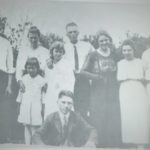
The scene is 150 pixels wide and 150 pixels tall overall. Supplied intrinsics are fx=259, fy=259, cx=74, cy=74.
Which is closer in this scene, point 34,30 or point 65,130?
point 65,130

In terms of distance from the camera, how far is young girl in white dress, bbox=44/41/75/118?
1578mm

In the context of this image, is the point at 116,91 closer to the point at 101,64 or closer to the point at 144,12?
the point at 101,64

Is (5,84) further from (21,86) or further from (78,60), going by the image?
(78,60)

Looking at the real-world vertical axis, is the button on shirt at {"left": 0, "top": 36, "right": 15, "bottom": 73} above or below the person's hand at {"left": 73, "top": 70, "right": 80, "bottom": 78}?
above

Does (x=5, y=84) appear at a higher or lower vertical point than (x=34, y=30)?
lower

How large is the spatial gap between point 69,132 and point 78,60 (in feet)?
1.46

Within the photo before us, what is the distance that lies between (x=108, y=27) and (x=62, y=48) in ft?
1.07

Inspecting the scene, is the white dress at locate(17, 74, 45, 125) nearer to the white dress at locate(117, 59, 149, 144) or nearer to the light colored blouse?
the light colored blouse

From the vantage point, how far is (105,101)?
1577 millimetres

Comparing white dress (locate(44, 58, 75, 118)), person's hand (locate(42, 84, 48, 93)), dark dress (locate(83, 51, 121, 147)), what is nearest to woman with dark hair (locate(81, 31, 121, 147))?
dark dress (locate(83, 51, 121, 147))

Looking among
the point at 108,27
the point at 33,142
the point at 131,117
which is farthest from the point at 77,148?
the point at 108,27

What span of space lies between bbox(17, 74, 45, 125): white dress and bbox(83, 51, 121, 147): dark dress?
0.31m

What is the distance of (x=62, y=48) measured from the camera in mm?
1648

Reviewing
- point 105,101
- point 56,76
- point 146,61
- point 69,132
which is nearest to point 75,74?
point 56,76
